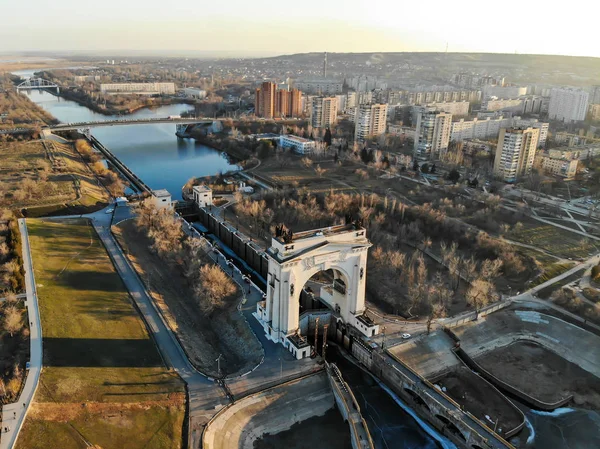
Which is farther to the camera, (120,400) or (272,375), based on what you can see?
(272,375)

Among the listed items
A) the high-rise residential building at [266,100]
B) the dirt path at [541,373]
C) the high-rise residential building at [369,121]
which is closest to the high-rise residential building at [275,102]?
the high-rise residential building at [266,100]

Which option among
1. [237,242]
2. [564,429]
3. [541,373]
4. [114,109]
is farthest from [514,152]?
[114,109]

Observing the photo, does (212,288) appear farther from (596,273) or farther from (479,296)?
(596,273)

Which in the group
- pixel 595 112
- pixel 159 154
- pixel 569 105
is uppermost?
pixel 569 105

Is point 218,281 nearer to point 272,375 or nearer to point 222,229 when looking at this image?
point 272,375

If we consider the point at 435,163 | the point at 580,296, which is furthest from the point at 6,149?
the point at 580,296

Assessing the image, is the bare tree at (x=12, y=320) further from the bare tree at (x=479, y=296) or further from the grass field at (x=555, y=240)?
the grass field at (x=555, y=240)
